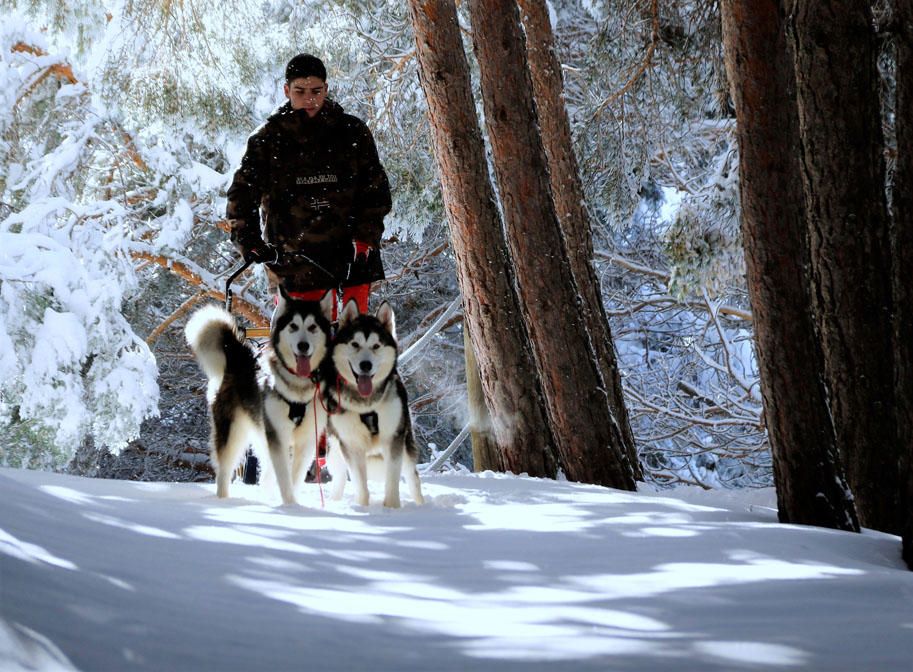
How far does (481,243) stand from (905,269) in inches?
132

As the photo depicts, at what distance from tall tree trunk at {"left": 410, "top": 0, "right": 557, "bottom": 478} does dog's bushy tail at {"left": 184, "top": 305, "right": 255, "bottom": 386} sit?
83.8 inches

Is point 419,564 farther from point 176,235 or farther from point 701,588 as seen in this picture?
point 176,235

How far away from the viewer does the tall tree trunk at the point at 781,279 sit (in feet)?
13.4

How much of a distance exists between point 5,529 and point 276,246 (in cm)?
291

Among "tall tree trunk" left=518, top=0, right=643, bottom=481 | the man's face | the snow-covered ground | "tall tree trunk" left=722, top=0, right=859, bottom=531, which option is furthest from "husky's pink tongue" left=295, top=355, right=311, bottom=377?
"tall tree trunk" left=518, top=0, right=643, bottom=481

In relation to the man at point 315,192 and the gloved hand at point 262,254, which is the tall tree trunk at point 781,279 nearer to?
the man at point 315,192

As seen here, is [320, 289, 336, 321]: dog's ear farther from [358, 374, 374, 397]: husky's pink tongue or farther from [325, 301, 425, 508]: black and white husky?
[358, 374, 374, 397]: husky's pink tongue

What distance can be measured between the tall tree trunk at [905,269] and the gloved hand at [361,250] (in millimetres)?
2501

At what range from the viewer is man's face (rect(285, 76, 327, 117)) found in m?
4.88

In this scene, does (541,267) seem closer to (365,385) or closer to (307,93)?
(307,93)

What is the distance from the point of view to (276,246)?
508 cm

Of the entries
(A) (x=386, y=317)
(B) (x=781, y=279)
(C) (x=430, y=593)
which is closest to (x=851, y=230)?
(B) (x=781, y=279)

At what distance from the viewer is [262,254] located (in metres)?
4.86

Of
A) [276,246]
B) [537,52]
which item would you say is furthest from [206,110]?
[276,246]
